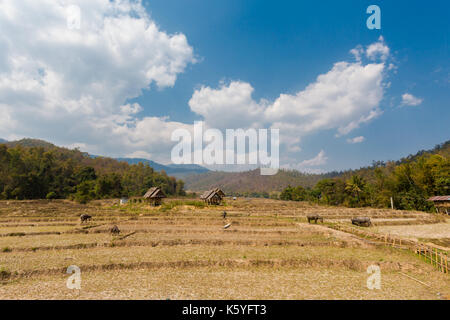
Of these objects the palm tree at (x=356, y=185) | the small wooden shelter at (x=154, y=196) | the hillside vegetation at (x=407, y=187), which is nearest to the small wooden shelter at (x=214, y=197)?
the small wooden shelter at (x=154, y=196)

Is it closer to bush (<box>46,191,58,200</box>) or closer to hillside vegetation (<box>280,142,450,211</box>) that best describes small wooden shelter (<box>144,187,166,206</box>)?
bush (<box>46,191,58,200</box>)

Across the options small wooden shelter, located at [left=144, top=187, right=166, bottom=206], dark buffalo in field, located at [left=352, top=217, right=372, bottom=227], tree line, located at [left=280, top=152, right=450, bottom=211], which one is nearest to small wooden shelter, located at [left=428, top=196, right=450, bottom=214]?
tree line, located at [left=280, top=152, right=450, bottom=211]

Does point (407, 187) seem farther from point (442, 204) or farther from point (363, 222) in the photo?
point (363, 222)

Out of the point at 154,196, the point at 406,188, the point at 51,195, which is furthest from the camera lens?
the point at 51,195

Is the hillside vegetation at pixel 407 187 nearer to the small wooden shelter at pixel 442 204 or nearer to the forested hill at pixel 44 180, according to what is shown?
the small wooden shelter at pixel 442 204

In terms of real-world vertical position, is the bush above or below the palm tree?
below

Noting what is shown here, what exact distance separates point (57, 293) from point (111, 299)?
2.57 m

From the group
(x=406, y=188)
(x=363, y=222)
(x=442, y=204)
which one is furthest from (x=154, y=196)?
(x=406, y=188)

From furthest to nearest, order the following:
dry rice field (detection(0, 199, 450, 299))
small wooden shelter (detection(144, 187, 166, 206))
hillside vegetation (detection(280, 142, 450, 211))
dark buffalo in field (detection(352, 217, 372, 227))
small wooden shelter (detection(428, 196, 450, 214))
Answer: small wooden shelter (detection(144, 187, 166, 206)) < hillside vegetation (detection(280, 142, 450, 211)) < small wooden shelter (detection(428, 196, 450, 214)) < dark buffalo in field (detection(352, 217, 372, 227)) < dry rice field (detection(0, 199, 450, 299))

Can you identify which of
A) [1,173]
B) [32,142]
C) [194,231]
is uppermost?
[32,142]

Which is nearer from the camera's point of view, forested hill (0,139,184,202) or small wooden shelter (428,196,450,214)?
small wooden shelter (428,196,450,214)
